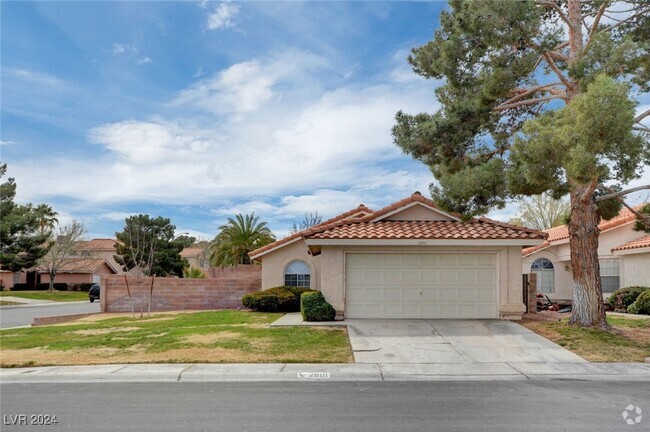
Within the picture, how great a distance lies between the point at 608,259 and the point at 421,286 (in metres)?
12.2

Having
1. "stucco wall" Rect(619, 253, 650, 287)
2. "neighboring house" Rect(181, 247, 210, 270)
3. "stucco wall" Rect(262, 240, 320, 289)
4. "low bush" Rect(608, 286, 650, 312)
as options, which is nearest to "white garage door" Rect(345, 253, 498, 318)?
"stucco wall" Rect(262, 240, 320, 289)

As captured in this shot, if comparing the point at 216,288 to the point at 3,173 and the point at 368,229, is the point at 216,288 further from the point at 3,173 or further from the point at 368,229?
the point at 3,173

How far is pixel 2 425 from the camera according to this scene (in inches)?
280

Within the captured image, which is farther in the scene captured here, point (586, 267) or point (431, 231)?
point (431, 231)

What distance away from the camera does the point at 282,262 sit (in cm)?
2306

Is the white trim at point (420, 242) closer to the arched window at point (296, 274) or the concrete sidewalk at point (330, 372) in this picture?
the concrete sidewalk at point (330, 372)

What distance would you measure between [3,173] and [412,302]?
3934 cm

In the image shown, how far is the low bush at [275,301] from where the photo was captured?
20172 millimetres

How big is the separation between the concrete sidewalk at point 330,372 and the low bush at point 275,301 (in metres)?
9.09

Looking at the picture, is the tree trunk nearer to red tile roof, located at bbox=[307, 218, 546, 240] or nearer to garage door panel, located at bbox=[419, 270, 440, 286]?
red tile roof, located at bbox=[307, 218, 546, 240]

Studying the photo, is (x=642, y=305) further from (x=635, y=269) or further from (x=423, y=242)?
(x=423, y=242)

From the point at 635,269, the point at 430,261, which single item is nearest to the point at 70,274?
the point at 430,261

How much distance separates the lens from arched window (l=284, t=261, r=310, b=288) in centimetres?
2303

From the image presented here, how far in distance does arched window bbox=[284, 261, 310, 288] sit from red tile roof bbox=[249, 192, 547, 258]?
5.16 meters
